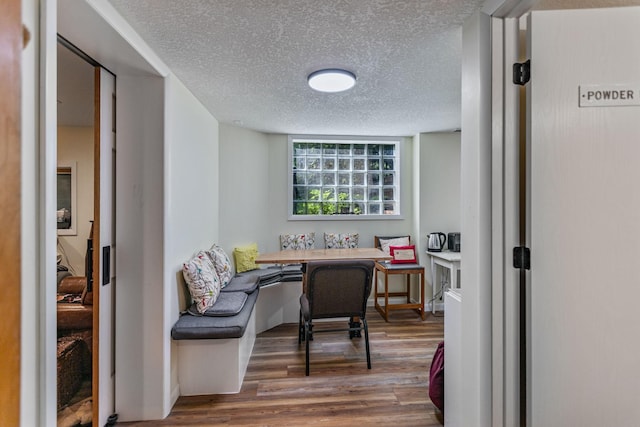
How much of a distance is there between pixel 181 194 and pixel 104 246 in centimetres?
63

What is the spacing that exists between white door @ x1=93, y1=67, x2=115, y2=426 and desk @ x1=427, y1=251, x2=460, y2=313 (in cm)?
330

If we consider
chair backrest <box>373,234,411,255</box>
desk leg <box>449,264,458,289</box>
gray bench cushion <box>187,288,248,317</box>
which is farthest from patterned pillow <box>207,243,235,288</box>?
desk leg <box>449,264,458,289</box>

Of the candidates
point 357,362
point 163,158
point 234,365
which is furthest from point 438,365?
point 163,158

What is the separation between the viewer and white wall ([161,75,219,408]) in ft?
6.51

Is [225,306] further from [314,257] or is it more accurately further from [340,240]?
[340,240]

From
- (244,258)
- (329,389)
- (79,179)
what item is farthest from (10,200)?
(79,179)

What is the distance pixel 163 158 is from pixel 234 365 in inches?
62.4

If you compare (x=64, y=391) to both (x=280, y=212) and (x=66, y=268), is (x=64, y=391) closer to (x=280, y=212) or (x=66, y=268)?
(x=66, y=268)

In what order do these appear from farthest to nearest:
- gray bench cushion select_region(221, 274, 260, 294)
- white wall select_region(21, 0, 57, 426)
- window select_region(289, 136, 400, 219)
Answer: window select_region(289, 136, 400, 219)
gray bench cushion select_region(221, 274, 260, 294)
white wall select_region(21, 0, 57, 426)

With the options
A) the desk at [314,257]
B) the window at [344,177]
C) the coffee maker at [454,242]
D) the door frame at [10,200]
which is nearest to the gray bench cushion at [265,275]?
the desk at [314,257]

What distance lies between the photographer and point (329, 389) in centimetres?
222

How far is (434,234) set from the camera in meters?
3.92

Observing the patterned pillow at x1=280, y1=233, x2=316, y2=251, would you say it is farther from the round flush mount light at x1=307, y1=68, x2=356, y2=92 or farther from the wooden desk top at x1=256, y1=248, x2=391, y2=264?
the round flush mount light at x1=307, y1=68, x2=356, y2=92

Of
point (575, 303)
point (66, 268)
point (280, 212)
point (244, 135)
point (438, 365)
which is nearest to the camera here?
point (575, 303)
